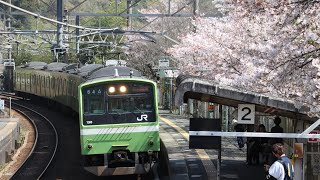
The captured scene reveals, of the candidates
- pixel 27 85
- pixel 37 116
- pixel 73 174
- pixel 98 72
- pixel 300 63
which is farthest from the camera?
pixel 27 85

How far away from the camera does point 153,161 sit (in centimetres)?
1478

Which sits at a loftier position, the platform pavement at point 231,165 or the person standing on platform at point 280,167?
the person standing on platform at point 280,167

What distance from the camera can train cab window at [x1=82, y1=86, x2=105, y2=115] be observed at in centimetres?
1473

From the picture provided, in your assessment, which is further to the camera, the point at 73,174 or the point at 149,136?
the point at 73,174

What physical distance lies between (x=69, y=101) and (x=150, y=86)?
9.16 m

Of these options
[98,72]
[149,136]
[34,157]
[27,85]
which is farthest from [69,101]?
[27,85]

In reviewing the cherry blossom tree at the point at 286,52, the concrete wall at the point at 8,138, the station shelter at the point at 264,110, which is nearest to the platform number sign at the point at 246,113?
the station shelter at the point at 264,110

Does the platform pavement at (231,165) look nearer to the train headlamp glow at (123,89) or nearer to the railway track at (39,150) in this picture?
the train headlamp glow at (123,89)

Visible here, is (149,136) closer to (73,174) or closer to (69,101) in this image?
(73,174)

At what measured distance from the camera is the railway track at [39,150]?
1753 centimetres

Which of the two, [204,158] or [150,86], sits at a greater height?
[150,86]

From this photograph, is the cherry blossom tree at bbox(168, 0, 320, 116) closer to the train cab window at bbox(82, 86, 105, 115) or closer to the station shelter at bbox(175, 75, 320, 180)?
the station shelter at bbox(175, 75, 320, 180)

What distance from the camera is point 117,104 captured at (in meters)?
14.8

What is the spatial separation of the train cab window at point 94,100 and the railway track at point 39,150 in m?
2.83
